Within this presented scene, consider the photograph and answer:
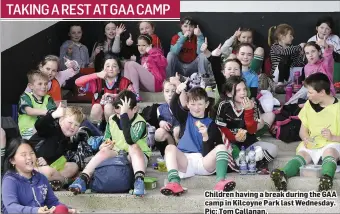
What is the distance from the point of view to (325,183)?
869 cm

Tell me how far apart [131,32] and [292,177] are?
3.08 meters

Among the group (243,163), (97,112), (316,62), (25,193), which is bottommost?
(25,193)

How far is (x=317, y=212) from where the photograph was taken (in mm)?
8594

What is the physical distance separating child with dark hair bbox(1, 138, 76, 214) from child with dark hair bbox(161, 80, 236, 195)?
3.59 feet

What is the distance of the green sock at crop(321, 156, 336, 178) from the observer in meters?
8.73

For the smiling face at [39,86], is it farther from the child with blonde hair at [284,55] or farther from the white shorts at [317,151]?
the child with blonde hair at [284,55]

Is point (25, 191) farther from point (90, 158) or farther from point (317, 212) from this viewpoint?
point (317, 212)

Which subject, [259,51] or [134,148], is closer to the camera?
[134,148]

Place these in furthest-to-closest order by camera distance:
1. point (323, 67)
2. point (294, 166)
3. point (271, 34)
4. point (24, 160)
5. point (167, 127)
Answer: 1. point (271, 34)
2. point (323, 67)
3. point (167, 127)
4. point (294, 166)
5. point (24, 160)

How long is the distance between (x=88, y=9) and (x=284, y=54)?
2.04 meters

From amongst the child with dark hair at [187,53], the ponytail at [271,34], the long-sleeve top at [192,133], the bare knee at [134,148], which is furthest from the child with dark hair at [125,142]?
the ponytail at [271,34]

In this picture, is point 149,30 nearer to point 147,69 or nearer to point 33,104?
point 147,69

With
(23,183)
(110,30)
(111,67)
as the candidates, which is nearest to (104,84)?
(111,67)

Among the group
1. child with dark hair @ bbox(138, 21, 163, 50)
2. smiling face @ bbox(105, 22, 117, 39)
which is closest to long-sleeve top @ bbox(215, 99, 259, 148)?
child with dark hair @ bbox(138, 21, 163, 50)
